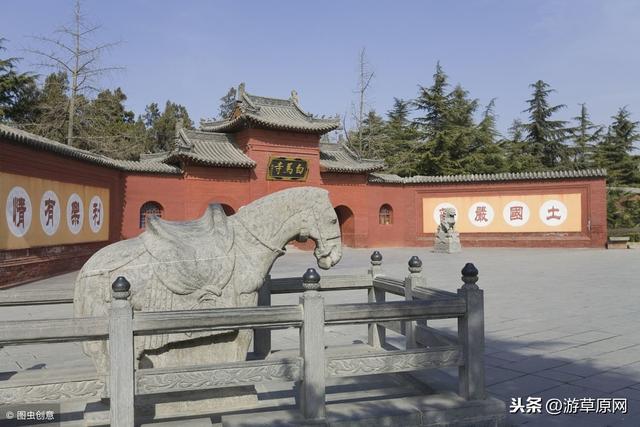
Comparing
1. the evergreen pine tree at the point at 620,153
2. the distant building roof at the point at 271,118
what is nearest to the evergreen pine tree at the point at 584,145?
the evergreen pine tree at the point at 620,153

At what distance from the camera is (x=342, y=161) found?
21594mm

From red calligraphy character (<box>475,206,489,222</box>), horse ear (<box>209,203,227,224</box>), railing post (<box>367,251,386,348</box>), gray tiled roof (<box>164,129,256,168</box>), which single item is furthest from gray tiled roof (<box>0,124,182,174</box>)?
red calligraphy character (<box>475,206,489,222</box>)

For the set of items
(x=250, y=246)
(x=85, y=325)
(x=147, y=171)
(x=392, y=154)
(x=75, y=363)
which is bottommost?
(x=75, y=363)

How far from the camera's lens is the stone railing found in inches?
95.8

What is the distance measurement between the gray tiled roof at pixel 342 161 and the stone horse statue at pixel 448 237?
12.2 feet

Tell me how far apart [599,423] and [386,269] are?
9.82m

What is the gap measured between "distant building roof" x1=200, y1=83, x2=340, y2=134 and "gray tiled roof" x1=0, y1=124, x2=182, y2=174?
3373 mm

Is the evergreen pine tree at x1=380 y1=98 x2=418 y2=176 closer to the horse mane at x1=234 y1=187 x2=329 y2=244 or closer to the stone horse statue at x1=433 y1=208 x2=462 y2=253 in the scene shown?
the stone horse statue at x1=433 y1=208 x2=462 y2=253

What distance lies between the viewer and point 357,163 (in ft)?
70.6

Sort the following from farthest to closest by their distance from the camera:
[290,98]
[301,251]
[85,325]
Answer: [290,98] → [301,251] → [85,325]

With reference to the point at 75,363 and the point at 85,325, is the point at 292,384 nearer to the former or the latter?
the point at 85,325

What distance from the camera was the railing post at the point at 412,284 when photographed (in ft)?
12.3

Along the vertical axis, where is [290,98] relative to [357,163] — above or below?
above

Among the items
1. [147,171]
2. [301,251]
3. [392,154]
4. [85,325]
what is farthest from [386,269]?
[392,154]
